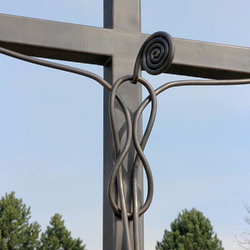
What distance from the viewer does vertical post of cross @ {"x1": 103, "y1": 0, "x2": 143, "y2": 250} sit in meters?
0.35

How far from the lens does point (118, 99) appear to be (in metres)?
0.37

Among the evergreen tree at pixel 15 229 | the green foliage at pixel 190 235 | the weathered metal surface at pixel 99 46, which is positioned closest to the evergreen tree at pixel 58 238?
the evergreen tree at pixel 15 229

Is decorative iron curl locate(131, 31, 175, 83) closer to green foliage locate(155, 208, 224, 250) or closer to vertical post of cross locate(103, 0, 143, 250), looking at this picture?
vertical post of cross locate(103, 0, 143, 250)

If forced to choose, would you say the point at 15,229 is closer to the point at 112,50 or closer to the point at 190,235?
the point at 190,235

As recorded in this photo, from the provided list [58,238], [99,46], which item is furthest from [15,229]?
[99,46]

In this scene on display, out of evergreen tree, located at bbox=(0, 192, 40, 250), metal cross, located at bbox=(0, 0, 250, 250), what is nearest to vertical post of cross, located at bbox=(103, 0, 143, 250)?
metal cross, located at bbox=(0, 0, 250, 250)

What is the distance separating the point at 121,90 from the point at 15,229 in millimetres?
9840

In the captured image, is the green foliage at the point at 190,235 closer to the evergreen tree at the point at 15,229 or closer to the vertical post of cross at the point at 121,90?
the evergreen tree at the point at 15,229

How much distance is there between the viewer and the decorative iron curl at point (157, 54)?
13.9 inches

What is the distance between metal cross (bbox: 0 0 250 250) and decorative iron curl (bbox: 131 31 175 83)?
0.13 ft

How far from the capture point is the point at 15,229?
937 centimetres

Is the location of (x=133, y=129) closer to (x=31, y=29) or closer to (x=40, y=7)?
(x=31, y=29)

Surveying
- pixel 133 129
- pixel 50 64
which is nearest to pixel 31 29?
pixel 50 64

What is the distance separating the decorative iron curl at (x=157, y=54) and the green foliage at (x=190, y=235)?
1015cm
